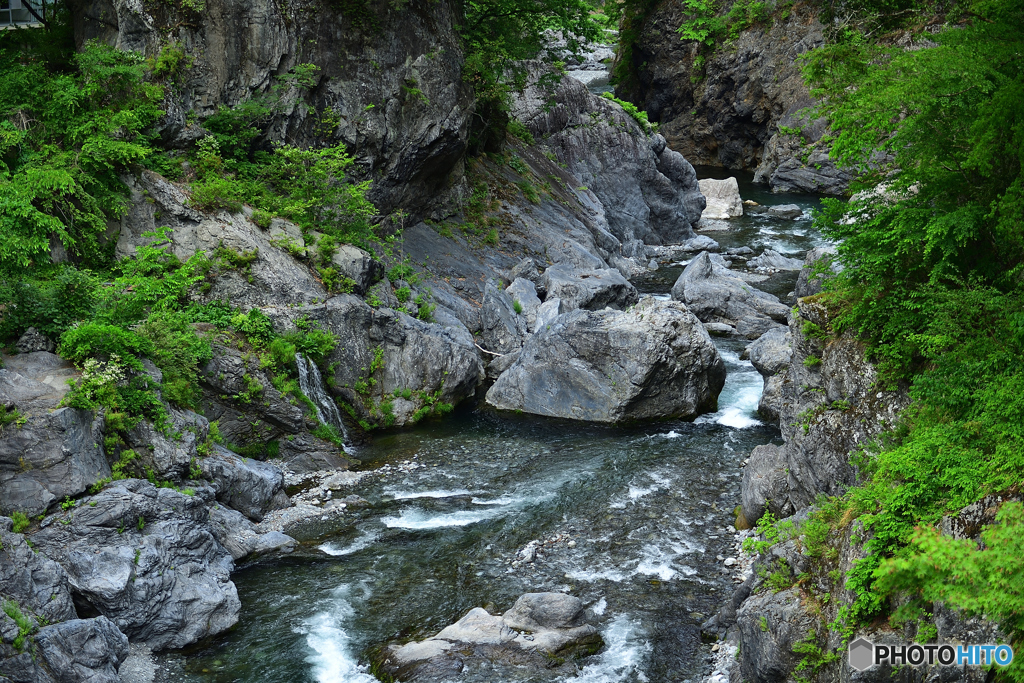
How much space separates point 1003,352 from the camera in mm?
9016

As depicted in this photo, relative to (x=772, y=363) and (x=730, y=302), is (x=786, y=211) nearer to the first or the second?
(x=730, y=302)

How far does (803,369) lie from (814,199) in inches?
1368

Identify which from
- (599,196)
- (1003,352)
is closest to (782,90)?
(599,196)

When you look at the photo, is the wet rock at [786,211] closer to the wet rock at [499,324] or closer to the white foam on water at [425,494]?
the wet rock at [499,324]

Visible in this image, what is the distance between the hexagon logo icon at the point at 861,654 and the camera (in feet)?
26.5

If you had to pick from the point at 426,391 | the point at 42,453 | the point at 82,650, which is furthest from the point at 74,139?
the point at 82,650

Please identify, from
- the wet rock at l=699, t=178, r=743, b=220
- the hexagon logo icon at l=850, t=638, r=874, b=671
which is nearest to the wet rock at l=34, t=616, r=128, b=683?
the hexagon logo icon at l=850, t=638, r=874, b=671

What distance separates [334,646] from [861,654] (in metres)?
7.14

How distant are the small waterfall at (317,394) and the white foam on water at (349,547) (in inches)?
179

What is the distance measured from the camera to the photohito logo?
22.3 ft

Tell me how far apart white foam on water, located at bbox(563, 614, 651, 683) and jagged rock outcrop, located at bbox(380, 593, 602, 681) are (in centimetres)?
21

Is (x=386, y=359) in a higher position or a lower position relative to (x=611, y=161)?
lower

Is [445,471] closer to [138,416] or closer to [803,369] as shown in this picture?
[138,416]

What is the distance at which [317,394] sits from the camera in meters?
18.6
